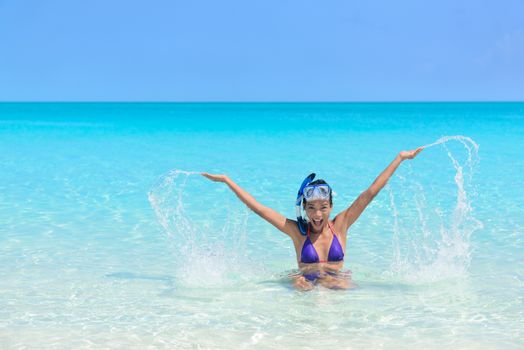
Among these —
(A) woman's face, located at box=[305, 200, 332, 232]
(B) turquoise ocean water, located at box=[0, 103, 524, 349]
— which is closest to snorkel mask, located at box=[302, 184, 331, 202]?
(A) woman's face, located at box=[305, 200, 332, 232]

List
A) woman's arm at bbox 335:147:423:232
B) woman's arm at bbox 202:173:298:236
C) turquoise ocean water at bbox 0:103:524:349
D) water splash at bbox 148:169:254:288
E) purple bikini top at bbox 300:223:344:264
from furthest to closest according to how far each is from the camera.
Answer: water splash at bbox 148:169:254:288
purple bikini top at bbox 300:223:344:264
woman's arm at bbox 202:173:298:236
woman's arm at bbox 335:147:423:232
turquoise ocean water at bbox 0:103:524:349

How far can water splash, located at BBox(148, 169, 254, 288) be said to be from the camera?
24.1 ft

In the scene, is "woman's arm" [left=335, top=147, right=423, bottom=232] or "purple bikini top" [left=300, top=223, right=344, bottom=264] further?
"purple bikini top" [left=300, top=223, right=344, bottom=264]

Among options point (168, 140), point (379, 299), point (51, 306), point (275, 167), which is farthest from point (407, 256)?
point (168, 140)

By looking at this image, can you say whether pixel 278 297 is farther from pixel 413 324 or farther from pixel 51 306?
pixel 51 306

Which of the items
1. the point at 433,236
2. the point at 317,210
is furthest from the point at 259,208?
the point at 433,236

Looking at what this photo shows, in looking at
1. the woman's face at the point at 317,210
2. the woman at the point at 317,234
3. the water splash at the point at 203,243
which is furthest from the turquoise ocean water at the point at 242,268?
the woman's face at the point at 317,210

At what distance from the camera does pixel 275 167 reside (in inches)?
686

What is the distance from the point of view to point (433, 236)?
30.6 ft

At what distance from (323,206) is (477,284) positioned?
69.0 inches

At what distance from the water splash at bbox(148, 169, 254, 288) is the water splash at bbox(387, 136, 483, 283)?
1686mm

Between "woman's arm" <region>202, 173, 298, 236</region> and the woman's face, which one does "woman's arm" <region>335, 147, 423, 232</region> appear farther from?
"woman's arm" <region>202, 173, 298, 236</region>

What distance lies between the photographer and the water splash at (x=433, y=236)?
24.4 ft

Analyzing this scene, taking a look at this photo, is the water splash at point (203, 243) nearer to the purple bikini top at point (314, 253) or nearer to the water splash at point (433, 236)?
the purple bikini top at point (314, 253)
